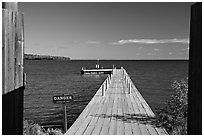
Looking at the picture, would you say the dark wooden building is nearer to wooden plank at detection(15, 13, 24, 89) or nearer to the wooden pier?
wooden plank at detection(15, 13, 24, 89)

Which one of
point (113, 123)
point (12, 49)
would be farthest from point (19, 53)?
point (113, 123)

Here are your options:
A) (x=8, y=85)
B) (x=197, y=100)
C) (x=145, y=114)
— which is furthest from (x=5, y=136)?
(x=145, y=114)

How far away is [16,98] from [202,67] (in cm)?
98

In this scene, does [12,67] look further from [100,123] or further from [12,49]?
[100,123]

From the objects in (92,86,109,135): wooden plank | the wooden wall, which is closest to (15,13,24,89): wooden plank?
the wooden wall

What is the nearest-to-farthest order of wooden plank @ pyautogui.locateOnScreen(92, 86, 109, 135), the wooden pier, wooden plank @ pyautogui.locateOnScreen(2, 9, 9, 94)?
wooden plank @ pyautogui.locateOnScreen(2, 9, 9, 94)
the wooden pier
wooden plank @ pyautogui.locateOnScreen(92, 86, 109, 135)

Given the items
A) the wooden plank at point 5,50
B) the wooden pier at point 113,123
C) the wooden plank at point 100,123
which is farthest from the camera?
the wooden plank at point 100,123

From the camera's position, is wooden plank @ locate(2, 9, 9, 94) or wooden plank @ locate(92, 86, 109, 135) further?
wooden plank @ locate(92, 86, 109, 135)

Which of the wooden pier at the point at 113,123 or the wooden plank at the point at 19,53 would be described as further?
the wooden pier at the point at 113,123

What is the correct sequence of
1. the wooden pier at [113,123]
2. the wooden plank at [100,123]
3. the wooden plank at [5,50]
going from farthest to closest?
1. the wooden plank at [100,123]
2. the wooden pier at [113,123]
3. the wooden plank at [5,50]

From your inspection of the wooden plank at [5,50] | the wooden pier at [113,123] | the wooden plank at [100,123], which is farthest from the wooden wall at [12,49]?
the wooden plank at [100,123]

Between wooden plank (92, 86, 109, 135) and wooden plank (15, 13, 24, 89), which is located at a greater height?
wooden plank (15, 13, 24, 89)

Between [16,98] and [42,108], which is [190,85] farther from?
[42,108]

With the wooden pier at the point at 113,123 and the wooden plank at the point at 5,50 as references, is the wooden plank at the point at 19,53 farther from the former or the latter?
the wooden pier at the point at 113,123
